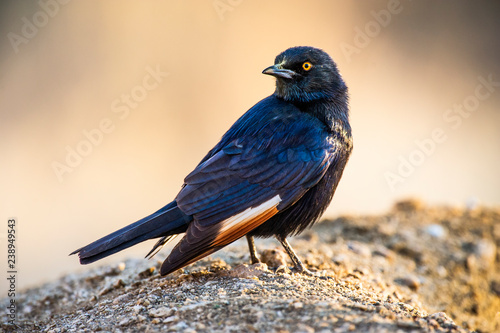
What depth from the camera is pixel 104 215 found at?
463 inches

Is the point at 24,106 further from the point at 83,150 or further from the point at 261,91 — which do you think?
the point at 261,91

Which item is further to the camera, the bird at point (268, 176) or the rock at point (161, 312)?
the bird at point (268, 176)

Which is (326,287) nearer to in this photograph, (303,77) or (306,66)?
(303,77)

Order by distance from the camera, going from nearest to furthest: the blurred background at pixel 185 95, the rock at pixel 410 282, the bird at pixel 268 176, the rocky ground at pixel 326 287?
the rocky ground at pixel 326 287 → the bird at pixel 268 176 → the rock at pixel 410 282 → the blurred background at pixel 185 95

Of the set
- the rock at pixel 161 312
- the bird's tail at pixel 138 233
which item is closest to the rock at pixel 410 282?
the bird's tail at pixel 138 233

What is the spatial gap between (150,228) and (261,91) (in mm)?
9657

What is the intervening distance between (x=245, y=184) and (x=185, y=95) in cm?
906

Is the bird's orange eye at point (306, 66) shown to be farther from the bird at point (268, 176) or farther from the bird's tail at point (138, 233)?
the bird's tail at point (138, 233)

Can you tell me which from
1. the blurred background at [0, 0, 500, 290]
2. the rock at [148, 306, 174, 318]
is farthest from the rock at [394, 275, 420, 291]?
the blurred background at [0, 0, 500, 290]

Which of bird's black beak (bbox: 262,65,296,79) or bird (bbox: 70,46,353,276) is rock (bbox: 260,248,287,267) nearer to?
bird (bbox: 70,46,353,276)

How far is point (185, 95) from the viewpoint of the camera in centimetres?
1386

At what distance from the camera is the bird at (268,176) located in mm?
4844

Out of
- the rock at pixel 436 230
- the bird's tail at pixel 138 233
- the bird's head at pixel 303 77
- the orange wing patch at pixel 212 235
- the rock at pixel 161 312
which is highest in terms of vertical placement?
the bird's head at pixel 303 77

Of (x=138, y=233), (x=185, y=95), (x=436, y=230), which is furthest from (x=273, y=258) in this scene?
(x=185, y=95)
